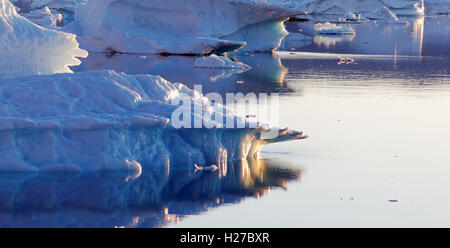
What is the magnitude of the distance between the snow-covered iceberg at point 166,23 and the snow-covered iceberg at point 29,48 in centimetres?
1286

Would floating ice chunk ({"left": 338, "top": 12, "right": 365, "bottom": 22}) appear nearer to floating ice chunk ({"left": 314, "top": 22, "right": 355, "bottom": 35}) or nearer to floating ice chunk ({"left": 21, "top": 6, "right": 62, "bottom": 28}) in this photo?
floating ice chunk ({"left": 314, "top": 22, "right": 355, "bottom": 35})

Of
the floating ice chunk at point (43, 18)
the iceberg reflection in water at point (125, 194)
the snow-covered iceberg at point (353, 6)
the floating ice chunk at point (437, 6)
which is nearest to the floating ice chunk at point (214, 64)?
the iceberg reflection in water at point (125, 194)

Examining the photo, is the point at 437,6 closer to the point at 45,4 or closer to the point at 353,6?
the point at 353,6

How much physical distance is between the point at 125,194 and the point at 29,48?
4161mm

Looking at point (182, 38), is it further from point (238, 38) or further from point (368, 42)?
point (368, 42)


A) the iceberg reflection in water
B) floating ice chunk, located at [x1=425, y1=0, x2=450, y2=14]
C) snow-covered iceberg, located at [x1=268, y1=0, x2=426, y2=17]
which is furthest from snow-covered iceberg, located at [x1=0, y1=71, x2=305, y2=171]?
floating ice chunk, located at [x1=425, y1=0, x2=450, y2=14]

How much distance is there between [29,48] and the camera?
1076cm

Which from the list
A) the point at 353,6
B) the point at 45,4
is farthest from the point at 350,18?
the point at 45,4

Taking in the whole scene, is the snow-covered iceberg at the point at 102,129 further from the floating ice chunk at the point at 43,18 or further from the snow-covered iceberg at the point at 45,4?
the snow-covered iceberg at the point at 45,4

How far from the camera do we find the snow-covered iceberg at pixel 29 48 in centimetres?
1068

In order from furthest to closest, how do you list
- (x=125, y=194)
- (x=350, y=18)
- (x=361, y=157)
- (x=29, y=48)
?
(x=350, y=18)
(x=29, y=48)
(x=361, y=157)
(x=125, y=194)

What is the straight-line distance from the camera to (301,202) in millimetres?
7242
